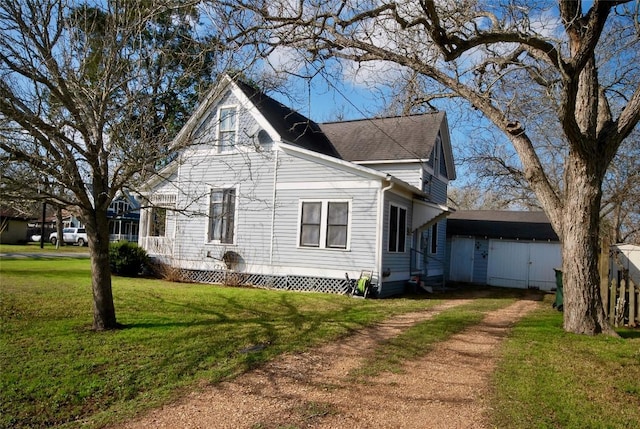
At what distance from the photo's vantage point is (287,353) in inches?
260

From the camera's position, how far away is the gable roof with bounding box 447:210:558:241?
2173cm

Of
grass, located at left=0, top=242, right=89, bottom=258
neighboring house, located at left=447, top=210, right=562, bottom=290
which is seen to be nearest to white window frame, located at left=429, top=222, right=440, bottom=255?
neighboring house, located at left=447, top=210, right=562, bottom=290

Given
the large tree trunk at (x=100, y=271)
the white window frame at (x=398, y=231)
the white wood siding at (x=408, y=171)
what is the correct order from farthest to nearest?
the white wood siding at (x=408, y=171), the white window frame at (x=398, y=231), the large tree trunk at (x=100, y=271)

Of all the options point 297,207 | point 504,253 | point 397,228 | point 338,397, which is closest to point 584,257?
point 338,397

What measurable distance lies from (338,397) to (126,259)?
13565 mm

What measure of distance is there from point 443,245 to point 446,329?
13.0 m

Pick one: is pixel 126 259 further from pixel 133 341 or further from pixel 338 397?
pixel 338 397

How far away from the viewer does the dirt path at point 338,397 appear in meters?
4.29

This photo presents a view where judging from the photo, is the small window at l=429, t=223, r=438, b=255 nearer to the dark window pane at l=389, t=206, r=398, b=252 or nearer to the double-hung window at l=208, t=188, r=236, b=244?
the dark window pane at l=389, t=206, r=398, b=252

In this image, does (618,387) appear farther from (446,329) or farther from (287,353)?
(287,353)

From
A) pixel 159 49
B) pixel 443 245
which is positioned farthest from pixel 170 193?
pixel 443 245

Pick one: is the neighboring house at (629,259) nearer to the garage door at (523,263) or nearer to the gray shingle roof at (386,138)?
the gray shingle roof at (386,138)

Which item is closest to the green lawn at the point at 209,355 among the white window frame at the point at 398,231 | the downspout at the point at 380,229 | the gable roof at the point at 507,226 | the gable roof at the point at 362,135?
the downspout at the point at 380,229

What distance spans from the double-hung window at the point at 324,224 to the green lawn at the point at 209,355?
11.4ft
